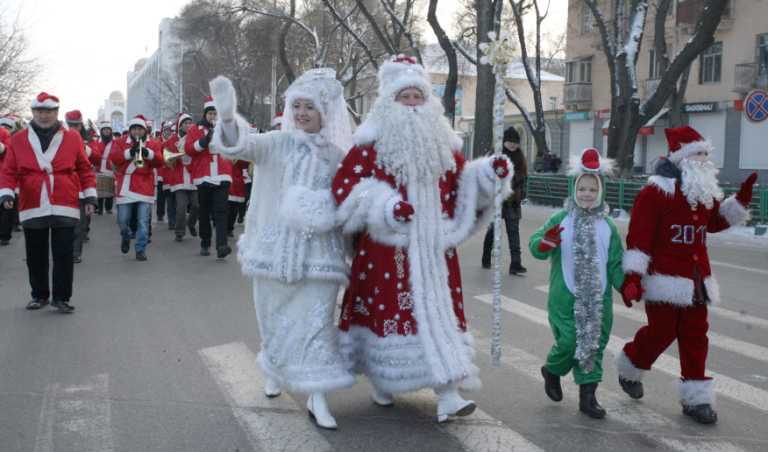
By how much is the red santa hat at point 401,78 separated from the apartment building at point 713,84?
86.1ft

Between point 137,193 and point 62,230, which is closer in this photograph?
point 62,230

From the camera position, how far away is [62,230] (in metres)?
7.94

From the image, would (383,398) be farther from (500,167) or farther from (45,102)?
(45,102)

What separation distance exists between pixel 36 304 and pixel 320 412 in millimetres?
4620

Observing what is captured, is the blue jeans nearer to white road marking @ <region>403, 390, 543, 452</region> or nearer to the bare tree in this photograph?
white road marking @ <region>403, 390, 543, 452</region>

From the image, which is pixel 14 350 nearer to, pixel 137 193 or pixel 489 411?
pixel 489 411

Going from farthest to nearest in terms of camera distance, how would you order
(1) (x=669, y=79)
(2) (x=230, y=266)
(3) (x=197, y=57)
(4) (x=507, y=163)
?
(3) (x=197, y=57) < (1) (x=669, y=79) < (2) (x=230, y=266) < (4) (x=507, y=163)

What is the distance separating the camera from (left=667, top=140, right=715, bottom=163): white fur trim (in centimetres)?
507

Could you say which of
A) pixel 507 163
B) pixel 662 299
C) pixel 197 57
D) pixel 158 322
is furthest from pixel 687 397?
pixel 197 57

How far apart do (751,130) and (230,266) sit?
2801 centimetres

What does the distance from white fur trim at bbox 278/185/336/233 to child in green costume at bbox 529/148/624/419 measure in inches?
48.2

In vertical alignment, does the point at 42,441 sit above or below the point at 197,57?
below

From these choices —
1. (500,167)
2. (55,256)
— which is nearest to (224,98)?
(500,167)

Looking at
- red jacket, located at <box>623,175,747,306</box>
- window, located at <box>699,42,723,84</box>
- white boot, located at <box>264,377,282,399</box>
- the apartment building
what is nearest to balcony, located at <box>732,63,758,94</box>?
the apartment building
